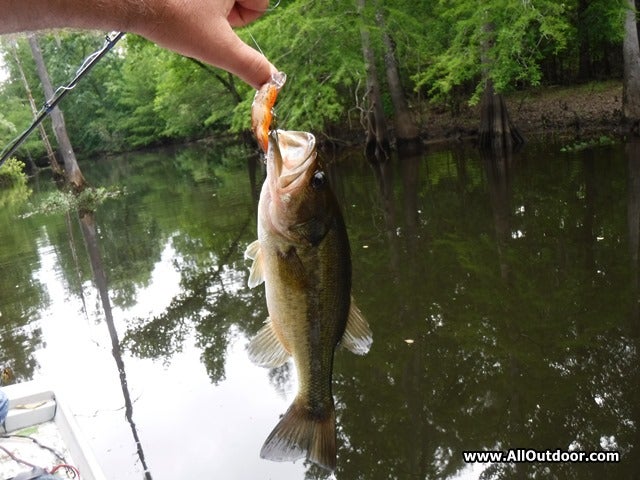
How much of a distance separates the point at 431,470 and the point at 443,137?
2398 cm

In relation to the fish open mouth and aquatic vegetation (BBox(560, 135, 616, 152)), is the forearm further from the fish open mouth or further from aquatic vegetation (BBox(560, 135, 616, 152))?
aquatic vegetation (BBox(560, 135, 616, 152))

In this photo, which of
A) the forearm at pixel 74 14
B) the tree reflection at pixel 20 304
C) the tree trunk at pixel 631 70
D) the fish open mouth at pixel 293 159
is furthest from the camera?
the tree trunk at pixel 631 70

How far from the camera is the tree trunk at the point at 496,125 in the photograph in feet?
69.4

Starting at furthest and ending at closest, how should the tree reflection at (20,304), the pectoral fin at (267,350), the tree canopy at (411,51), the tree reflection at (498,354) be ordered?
the tree canopy at (411,51) → the tree reflection at (20,304) → the tree reflection at (498,354) → the pectoral fin at (267,350)

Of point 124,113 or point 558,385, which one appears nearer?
point 558,385

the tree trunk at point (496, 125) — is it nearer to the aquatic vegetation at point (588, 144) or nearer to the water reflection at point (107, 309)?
the aquatic vegetation at point (588, 144)

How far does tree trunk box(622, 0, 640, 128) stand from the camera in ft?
61.3

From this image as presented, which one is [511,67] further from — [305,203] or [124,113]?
[124,113]

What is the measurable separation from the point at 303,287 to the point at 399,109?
23.8 meters

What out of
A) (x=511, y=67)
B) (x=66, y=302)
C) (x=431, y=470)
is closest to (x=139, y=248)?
(x=66, y=302)

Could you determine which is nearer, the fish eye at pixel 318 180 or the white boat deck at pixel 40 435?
the fish eye at pixel 318 180

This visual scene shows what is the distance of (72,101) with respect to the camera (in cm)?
5825

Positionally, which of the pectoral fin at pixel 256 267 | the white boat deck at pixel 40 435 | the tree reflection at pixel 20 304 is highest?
the tree reflection at pixel 20 304

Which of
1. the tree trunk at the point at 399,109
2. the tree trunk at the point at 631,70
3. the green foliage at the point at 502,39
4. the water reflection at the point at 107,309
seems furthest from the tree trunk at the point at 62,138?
the tree trunk at the point at 631,70
